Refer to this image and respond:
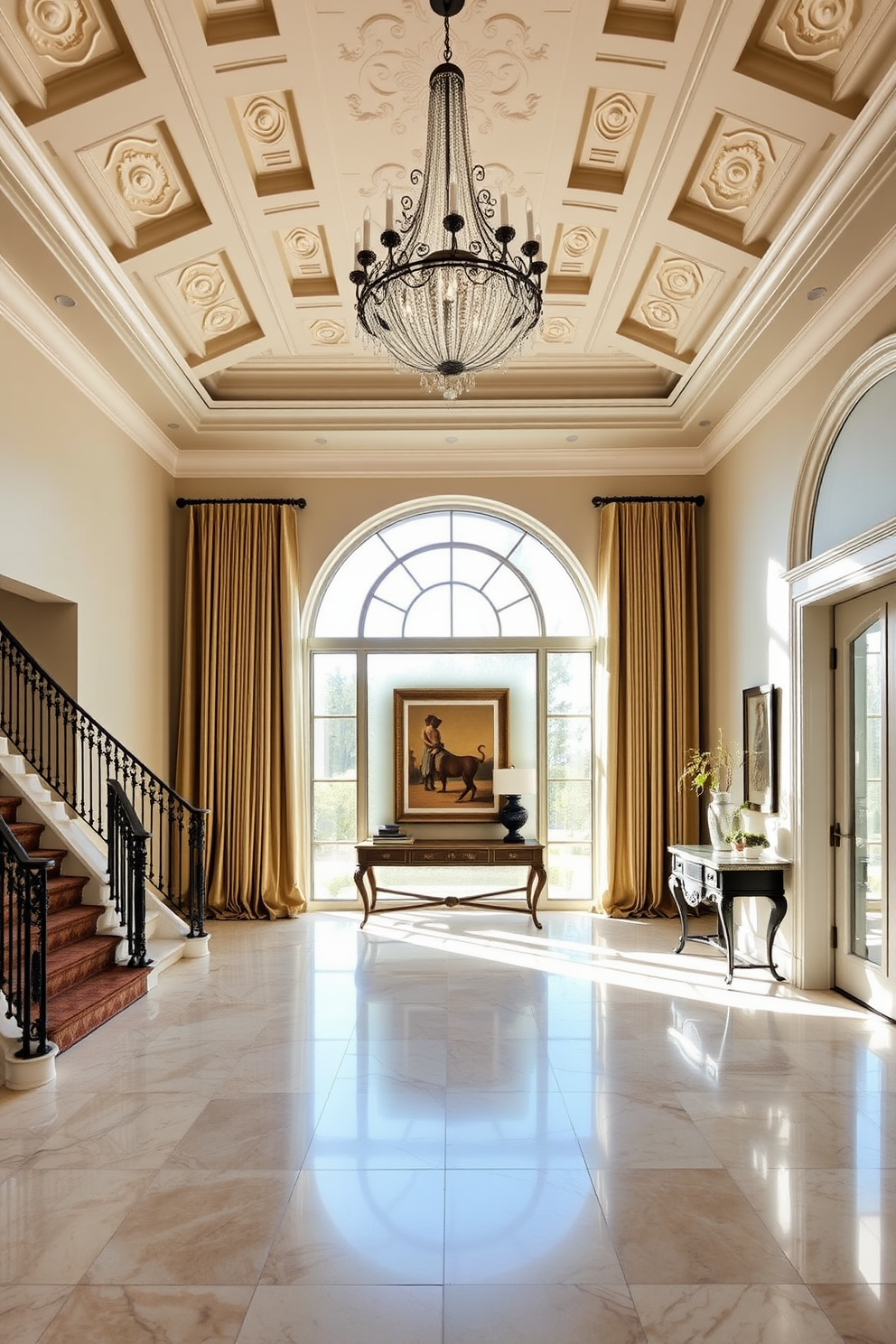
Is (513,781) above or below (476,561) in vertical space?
below

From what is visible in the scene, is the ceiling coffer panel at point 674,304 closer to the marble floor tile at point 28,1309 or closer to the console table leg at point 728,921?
the console table leg at point 728,921

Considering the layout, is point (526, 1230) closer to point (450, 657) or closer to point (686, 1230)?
point (686, 1230)

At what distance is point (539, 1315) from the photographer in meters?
2.65

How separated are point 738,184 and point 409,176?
6.28 feet

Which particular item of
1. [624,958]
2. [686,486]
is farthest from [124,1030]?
[686,486]

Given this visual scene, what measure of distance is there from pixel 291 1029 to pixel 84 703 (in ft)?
10.3

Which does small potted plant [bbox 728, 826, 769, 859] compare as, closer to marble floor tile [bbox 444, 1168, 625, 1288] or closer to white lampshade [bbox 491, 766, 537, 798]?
white lampshade [bbox 491, 766, 537, 798]

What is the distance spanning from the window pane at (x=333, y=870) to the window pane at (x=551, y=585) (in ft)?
9.94

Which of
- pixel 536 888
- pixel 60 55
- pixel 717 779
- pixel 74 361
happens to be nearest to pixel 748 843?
pixel 717 779

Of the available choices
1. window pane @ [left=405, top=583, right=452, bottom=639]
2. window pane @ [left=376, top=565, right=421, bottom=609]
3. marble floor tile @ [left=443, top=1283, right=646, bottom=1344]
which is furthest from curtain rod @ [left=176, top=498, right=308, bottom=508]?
marble floor tile @ [left=443, top=1283, right=646, bottom=1344]

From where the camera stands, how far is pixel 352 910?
357 inches

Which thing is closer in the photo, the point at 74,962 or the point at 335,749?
the point at 74,962

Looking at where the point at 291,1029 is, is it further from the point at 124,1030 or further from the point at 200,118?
the point at 200,118

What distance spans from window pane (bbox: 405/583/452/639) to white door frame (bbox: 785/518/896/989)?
149 inches
